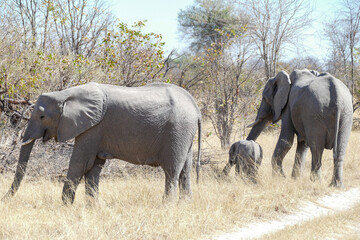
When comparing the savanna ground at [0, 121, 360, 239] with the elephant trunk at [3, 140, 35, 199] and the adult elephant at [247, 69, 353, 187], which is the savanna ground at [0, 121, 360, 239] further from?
the adult elephant at [247, 69, 353, 187]

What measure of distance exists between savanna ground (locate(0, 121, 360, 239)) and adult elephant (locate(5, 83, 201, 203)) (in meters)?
0.38

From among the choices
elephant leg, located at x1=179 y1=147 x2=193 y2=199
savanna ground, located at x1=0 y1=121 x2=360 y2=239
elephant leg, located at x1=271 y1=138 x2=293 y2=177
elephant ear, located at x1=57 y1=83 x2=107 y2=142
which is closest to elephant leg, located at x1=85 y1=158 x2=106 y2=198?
savanna ground, located at x1=0 y1=121 x2=360 y2=239

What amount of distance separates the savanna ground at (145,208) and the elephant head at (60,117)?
78 cm

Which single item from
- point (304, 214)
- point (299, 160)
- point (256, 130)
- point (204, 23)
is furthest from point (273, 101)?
point (204, 23)

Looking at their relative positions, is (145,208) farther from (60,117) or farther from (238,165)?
(238,165)

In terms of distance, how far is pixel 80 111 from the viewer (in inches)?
202

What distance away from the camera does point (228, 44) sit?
11.6 meters

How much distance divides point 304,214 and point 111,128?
9.34 ft

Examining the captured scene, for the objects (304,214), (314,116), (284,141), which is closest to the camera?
(304,214)

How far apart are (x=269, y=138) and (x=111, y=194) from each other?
8836 millimetres

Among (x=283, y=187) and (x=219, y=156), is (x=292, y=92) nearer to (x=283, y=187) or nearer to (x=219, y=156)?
(x=283, y=187)

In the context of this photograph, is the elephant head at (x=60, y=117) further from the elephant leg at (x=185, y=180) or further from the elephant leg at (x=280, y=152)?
the elephant leg at (x=280, y=152)

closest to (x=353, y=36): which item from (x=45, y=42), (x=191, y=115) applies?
(x=45, y=42)

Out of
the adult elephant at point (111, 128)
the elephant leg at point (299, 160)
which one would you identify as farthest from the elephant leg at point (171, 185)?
the elephant leg at point (299, 160)
